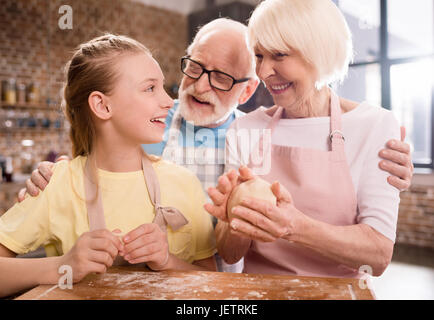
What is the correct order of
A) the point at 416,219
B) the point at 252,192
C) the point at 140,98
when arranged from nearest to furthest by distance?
the point at 252,192
the point at 140,98
the point at 416,219

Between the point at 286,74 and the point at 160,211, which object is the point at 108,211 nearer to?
the point at 160,211

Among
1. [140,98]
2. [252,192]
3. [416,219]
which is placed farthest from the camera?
[416,219]

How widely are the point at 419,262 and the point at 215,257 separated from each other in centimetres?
103

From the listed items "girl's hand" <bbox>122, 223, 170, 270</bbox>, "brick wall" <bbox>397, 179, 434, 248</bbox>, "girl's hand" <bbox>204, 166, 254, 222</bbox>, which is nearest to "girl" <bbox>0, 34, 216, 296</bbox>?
"girl's hand" <bbox>122, 223, 170, 270</bbox>

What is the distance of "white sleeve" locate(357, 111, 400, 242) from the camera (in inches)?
27.7

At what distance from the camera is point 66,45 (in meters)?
0.84

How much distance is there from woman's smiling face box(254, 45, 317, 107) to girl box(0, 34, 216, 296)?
0.19 metres

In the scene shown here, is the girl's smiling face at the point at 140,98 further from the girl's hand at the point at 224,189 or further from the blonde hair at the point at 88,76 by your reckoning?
the girl's hand at the point at 224,189

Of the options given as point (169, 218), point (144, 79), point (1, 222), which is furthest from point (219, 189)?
point (1, 222)

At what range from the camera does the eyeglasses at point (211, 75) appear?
0.82m

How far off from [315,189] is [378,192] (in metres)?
0.11

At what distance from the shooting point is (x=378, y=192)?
27.7 inches

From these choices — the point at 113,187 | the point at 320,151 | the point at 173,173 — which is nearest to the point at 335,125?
the point at 320,151

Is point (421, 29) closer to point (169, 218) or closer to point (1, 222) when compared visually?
point (169, 218)
